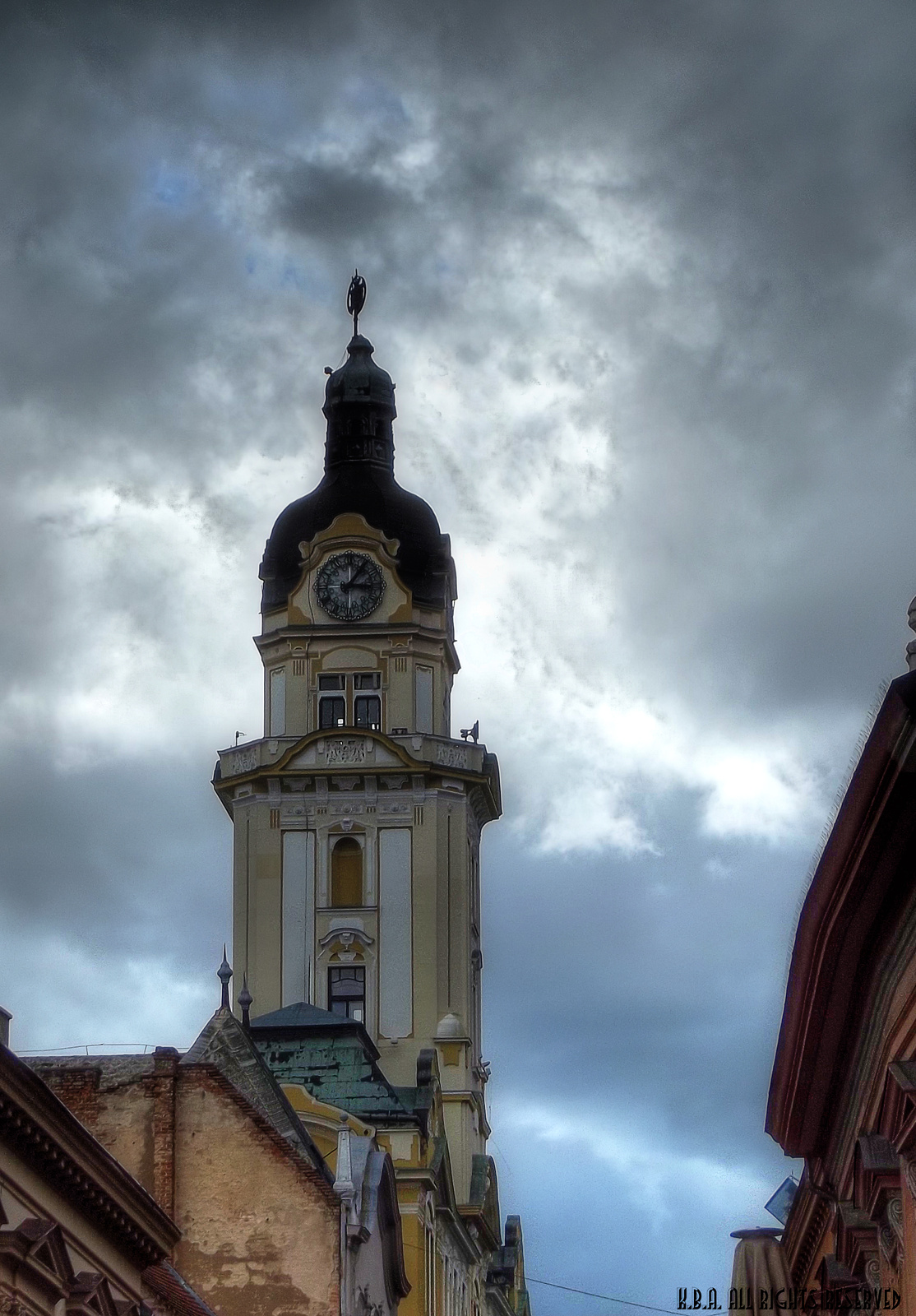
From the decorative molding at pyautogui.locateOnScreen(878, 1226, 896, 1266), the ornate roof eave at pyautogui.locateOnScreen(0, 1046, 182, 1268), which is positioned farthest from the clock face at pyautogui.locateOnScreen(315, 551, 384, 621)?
the decorative molding at pyautogui.locateOnScreen(878, 1226, 896, 1266)

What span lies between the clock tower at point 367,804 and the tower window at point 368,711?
0.07 metres

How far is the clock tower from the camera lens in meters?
77.9

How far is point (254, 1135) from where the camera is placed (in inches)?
1619

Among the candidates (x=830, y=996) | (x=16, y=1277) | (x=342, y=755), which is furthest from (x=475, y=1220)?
(x=830, y=996)

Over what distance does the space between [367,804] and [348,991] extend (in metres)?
6.59

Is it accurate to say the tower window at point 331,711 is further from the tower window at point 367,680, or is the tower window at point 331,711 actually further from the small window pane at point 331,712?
the tower window at point 367,680

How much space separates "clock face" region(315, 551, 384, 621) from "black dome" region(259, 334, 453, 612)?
1.06 metres

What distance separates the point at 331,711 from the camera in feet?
273

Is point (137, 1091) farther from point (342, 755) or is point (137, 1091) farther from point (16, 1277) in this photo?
point (342, 755)

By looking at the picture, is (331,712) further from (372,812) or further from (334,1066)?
(334,1066)

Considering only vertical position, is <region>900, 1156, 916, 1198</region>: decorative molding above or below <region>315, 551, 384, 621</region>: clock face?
below

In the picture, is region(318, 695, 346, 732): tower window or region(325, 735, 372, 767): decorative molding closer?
region(325, 735, 372, 767): decorative molding

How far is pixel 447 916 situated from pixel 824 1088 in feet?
194

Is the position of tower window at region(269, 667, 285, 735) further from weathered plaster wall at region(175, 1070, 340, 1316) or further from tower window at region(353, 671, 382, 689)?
weathered plaster wall at region(175, 1070, 340, 1316)
